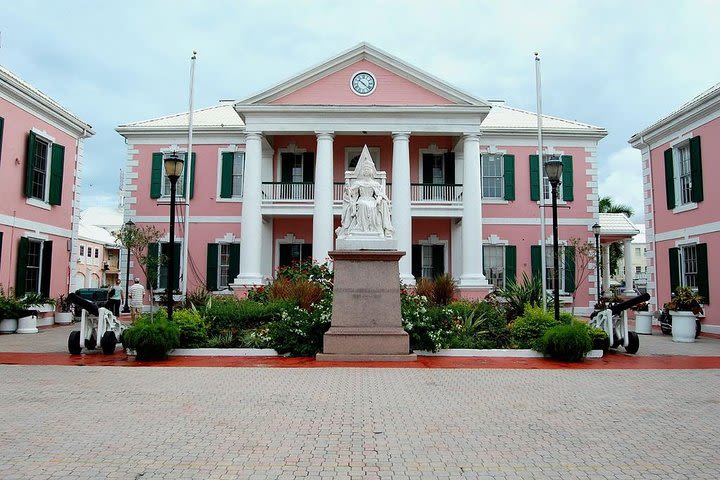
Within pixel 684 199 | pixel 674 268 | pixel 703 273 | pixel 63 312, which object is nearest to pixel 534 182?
pixel 684 199

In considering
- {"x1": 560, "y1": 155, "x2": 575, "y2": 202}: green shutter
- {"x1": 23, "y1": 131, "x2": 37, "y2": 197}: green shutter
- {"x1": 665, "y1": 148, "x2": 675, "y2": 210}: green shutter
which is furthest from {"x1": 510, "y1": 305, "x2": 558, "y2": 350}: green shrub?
{"x1": 23, "y1": 131, "x2": 37, "y2": 197}: green shutter

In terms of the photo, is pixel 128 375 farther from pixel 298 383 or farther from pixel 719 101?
pixel 719 101

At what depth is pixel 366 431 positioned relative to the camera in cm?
541

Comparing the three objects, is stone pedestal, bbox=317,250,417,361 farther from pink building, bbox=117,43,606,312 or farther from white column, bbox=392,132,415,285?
pink building, bbox=117,43,606,312

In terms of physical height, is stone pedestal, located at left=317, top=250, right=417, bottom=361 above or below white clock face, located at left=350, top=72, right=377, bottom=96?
below

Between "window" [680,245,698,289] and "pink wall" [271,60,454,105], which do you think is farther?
"pink wall" [271,60,454,105]

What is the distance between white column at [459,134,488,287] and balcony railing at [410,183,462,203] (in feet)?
4.12

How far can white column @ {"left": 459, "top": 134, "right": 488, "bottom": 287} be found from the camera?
2052 cm

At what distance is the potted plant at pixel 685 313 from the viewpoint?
14.2m

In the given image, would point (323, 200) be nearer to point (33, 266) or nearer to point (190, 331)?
Result: point (33, 266)

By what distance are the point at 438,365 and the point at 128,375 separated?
4.95 metres

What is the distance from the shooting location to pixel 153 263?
843 inches

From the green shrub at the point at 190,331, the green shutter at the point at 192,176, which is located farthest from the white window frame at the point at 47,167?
the green shrub at the point at 190,331

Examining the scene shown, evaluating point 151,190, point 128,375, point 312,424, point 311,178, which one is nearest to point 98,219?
point 151,190
